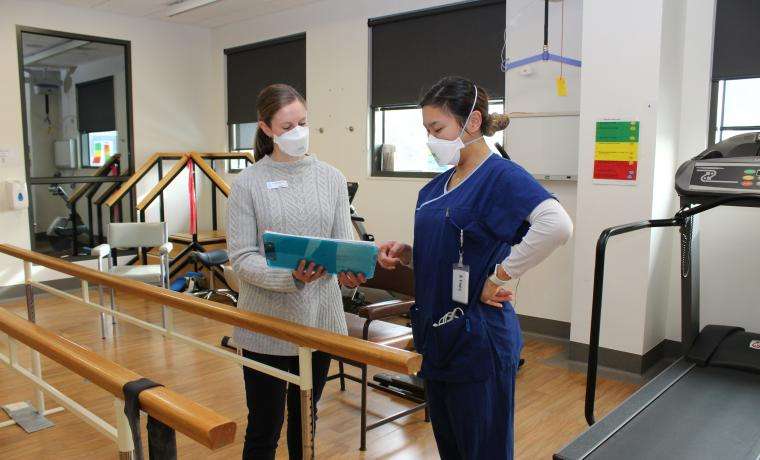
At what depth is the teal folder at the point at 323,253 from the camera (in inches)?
53.1

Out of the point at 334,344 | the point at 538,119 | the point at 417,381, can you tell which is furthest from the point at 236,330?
the point at 538,119

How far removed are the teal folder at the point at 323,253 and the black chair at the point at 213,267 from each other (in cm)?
382

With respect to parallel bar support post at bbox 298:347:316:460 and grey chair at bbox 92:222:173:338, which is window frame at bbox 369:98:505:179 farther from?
parallel bar support post at bbox 298:347:316:460

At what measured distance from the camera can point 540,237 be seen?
4.65 feet

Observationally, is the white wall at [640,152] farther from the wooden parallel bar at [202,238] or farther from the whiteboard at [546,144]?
the wooden parallel bar at [202,238]

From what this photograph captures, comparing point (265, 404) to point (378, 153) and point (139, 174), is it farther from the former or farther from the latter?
point (139, 174)

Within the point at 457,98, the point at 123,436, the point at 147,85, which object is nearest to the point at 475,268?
the point at 457,98

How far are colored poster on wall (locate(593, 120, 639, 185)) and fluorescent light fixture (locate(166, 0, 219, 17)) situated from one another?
3901mm

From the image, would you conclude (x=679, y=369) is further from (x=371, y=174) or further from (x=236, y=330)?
(x=371, y=174)

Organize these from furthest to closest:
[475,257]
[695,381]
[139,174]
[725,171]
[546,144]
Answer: [139,174], [546,144], [695,381], [725,171], [475,257]

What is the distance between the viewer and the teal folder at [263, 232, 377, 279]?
135 centimetres

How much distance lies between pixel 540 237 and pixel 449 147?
0.36 meters

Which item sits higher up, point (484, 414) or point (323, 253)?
point (323, 253)

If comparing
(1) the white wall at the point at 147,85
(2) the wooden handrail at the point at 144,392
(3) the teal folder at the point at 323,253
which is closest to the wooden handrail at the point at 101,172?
(1) the white wall at the point at 147,85
